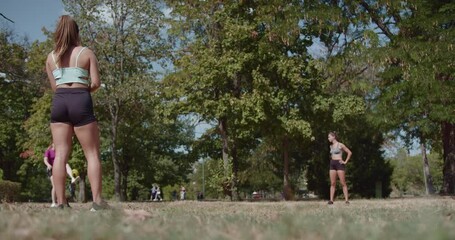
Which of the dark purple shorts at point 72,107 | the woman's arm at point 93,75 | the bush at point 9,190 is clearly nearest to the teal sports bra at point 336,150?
the woman's arm at point 93,75

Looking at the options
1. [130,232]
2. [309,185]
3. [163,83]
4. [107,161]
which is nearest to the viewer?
[130,232]

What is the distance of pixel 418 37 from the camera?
17.3 metres

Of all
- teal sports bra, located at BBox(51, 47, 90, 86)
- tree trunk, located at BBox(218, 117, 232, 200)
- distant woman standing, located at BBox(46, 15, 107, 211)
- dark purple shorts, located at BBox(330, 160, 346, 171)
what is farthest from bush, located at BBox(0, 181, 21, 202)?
teal sports bra, located at BBox(51, 47, 90, 86)

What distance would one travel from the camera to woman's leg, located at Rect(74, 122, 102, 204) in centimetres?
632

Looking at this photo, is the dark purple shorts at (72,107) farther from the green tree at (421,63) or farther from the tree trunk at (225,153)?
the tree trunk at (225,153)

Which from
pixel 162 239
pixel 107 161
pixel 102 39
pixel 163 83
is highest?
pixel 102 39

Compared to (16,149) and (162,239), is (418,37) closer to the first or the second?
(162,239)

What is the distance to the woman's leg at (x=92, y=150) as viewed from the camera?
6316mm

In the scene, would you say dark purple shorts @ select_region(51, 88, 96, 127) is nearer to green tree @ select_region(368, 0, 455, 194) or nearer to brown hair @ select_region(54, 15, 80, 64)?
brown hair @ select_region(54, 15, 80, 64)

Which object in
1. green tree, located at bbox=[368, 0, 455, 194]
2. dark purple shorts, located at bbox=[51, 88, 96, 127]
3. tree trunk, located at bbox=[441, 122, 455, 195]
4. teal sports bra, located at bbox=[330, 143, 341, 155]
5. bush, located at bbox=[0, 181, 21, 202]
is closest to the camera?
dark purple shorts, located at bbox=[51, 88, 96, 127]

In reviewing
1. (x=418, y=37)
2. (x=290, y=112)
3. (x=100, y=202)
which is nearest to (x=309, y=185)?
(x=290, y=112)

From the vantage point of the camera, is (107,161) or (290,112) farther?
(107,161)

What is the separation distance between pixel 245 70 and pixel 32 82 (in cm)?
2116

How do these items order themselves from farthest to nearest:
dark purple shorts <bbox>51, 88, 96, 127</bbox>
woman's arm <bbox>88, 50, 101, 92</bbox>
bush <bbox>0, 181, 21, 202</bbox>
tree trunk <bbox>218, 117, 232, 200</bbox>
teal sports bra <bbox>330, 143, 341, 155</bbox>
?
tree trunk <bbox>218, 117, 232, 200</bbox>
bush <bbox>0, 181, 21, 202</bbox>
teal sports bra <bbox>330, 143, 341, 155</bbox>
woman's arm <bbox>88, 50, 101, 92</bbox>
dark purple shorts <bbox>51, 88, 96, 127</bbox>
